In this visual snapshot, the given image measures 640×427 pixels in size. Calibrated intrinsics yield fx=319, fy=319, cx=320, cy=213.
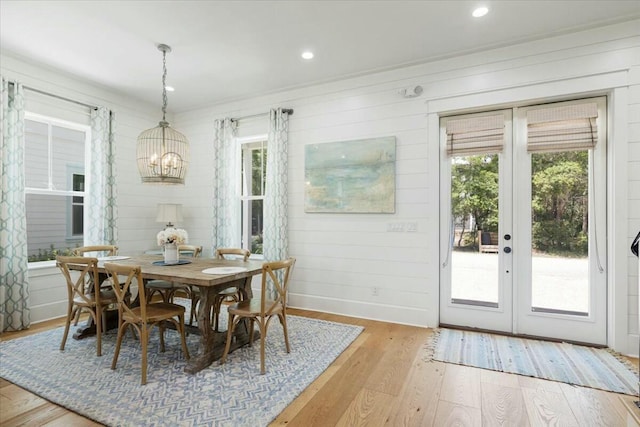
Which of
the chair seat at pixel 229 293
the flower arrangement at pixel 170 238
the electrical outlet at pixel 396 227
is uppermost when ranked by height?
the electrical outlet at pixel 396 227

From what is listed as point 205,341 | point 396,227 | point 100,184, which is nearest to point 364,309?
point 396,227

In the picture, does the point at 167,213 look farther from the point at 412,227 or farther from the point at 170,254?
the point at 412,227

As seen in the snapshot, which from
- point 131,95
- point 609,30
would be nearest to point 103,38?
point 131,95

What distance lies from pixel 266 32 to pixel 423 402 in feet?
11.2

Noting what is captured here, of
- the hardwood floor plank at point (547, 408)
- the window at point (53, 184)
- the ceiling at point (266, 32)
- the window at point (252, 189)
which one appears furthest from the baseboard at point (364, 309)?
the window at point (53, 184)

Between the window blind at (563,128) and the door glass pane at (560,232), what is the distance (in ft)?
0.33

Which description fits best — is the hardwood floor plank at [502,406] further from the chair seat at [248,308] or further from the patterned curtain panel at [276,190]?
the patterned curtain panel at [276,190]

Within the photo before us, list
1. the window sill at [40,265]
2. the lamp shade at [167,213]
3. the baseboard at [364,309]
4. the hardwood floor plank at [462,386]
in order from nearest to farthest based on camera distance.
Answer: the hardwood floor plank at [462,386] → the baseboard at [364,309] → the window sill at [40,265] → the lamp shade at [167,213]

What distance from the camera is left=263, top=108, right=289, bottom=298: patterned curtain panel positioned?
14.2 ft

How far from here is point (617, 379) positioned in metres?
2.43

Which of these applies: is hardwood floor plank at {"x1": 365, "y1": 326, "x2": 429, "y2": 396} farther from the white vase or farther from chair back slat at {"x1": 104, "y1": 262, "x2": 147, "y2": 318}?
the white vase

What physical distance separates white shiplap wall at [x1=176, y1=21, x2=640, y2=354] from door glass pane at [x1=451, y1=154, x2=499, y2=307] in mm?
274

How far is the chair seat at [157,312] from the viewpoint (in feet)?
8.23

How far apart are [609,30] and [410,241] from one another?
8.83ft
